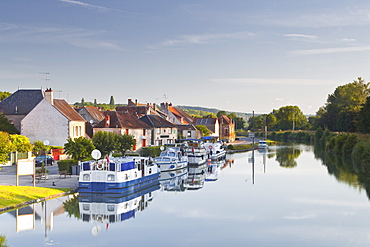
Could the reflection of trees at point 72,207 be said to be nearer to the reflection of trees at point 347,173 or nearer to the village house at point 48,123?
the reflection of trees at point 347,173

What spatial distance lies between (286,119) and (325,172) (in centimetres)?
13296

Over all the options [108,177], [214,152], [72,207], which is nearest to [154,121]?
[214,152]

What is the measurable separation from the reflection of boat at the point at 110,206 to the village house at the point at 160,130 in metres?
39.9

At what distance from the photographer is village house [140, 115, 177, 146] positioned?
262 feet

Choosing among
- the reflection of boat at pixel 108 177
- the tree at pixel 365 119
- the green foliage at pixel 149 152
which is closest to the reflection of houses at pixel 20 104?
the green foliage at pixel 149 152

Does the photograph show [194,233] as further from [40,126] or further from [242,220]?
[40,126]

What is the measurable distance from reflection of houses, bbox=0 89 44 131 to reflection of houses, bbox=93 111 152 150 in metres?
9.94

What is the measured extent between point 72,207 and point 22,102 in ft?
127

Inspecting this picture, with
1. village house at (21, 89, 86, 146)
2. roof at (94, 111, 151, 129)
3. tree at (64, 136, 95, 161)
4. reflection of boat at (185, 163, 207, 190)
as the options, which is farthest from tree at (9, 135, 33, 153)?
roof at (94, 111, 151, 129)

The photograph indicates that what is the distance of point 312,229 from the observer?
2691cm

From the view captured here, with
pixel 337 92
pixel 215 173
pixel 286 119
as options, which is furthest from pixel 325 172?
pixel 286 119

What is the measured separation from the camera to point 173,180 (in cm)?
4972

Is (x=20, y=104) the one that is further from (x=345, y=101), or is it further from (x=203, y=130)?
(x=345, y=101)

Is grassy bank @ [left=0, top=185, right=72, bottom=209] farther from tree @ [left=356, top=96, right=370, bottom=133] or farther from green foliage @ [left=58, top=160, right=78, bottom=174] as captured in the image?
tree @ [left=356, top=96, right=370, bottom=133]
